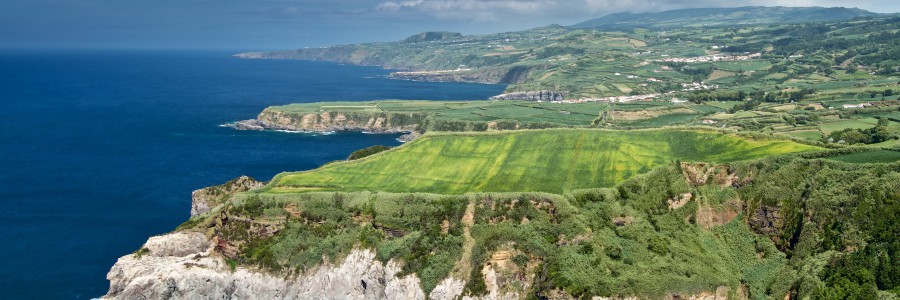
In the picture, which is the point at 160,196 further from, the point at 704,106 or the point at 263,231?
the point at 704,106

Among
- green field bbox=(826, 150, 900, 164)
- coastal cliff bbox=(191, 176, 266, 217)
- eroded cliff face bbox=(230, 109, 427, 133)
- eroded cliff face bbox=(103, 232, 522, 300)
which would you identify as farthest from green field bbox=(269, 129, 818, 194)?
eroded cliff face bbox=(230, 109, 427, 133)

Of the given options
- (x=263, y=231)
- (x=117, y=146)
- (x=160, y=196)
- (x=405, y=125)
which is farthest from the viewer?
(x=405, y=125)

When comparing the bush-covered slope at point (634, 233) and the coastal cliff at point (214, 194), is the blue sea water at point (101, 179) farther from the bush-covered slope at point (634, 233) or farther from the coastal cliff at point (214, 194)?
the bush-covered slope at point (634, 233)

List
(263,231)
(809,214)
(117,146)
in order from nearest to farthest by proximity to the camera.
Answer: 1. (809,214)
2. (263,231)
3. (117,146)

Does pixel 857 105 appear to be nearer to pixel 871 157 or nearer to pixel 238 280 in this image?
pixel 871 157

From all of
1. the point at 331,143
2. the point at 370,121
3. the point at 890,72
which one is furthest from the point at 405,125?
the point at 890,72

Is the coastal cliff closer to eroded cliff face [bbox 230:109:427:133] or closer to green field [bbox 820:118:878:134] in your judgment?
eroded cliff face [bbox 230:109:427:133]
